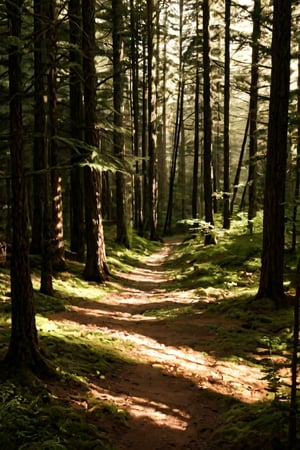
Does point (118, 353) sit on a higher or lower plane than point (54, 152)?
lower

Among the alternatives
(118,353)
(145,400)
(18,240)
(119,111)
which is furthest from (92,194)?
(145,400)

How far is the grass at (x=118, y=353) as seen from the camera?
169 inches

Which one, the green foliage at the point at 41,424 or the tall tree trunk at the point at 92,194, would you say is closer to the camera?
the green foliage at the point at 41,424

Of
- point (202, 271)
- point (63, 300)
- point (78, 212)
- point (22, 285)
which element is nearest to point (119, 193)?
point (78, 212)

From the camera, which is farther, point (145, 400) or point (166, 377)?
point (166, 377)

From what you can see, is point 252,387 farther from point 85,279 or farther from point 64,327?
point 85,279

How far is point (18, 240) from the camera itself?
5.23 metres

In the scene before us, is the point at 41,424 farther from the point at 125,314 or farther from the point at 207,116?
the point at 207,116

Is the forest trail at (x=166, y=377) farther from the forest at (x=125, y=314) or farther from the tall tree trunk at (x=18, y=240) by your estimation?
the tall tree trunk at (x=18, y=240)

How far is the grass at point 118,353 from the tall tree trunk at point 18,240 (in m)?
0.49

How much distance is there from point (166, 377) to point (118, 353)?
3.54ft

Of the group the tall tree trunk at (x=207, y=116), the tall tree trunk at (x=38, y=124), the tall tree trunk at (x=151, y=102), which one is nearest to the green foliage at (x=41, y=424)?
the tall tree trunk at (x=38, y=124)

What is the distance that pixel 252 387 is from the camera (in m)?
6.29

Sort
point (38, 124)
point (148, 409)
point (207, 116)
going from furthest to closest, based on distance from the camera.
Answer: point (207, 116) → point (38, 124) → point (148, 409)
